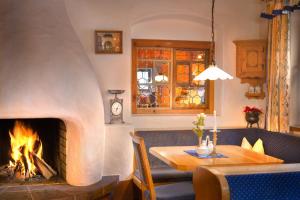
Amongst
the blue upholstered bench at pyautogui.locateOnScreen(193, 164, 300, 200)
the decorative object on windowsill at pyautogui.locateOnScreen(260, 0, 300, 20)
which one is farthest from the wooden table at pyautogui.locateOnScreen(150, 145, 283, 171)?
the decorative object on windowsill at pyautogui.locateOnScreen(260, 0, 300, 20)

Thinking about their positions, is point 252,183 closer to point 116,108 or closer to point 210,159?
point 210,159

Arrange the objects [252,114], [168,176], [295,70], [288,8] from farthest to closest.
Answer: [252,114] < [295,70] < [288,8] < [168,176]

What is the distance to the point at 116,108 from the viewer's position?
15.5 ft

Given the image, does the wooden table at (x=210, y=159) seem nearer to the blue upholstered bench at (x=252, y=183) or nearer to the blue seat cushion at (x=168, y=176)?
the blue seat cushion at (x=168, y=176)

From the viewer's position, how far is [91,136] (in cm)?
425

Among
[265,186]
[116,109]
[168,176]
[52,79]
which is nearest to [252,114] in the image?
[168,176]

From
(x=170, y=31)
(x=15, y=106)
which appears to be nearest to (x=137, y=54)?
(x=170, y=31)

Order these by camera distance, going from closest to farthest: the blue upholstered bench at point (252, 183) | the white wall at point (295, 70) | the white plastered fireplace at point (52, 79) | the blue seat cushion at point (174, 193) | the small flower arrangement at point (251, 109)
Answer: the blue upholstered bench at point (252, 183) < the blue seat cushion at point (174, 193) < the white plastered fireplace at point (52, 79) < the white wall at point (295, 70) < the small flower arrangement at point (251, 109)

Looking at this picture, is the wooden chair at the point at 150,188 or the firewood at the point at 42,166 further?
the firewood at the point at 42,166

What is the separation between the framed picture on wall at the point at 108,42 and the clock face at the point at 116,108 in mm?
651

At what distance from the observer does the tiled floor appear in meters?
3.90

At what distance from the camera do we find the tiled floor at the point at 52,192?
3.90 m

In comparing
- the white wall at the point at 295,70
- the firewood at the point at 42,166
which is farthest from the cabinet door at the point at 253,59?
the firewood at the point at 42,166

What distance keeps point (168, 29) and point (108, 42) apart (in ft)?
2.99
